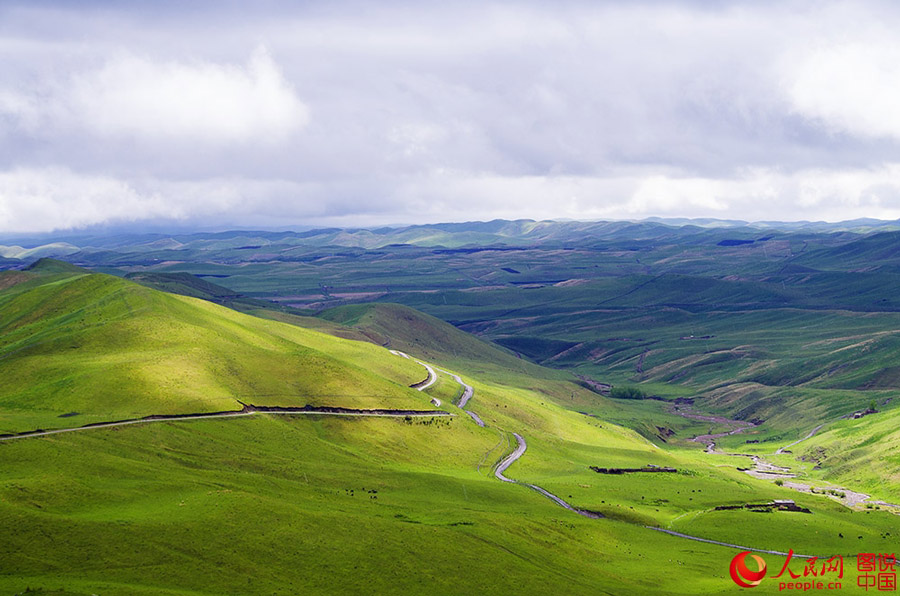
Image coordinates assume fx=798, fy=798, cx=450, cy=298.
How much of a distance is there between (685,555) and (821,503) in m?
53.4

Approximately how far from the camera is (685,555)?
103 m

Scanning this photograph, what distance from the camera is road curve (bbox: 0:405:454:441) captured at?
109181mm

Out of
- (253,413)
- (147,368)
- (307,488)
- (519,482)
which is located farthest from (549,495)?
(147,368)

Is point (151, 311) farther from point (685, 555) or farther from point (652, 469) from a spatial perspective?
point (685, 555)

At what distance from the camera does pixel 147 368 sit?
5645 inches

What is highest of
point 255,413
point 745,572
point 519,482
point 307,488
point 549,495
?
point 255,413

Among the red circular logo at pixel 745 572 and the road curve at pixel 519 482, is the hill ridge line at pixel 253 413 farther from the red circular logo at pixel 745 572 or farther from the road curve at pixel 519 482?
the red circular logo at pixel 745 572

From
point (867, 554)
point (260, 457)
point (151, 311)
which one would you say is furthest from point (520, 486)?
point (151, 311)

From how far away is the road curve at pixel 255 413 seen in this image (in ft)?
358

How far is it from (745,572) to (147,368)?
104m

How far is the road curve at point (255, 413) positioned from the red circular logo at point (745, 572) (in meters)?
73.2

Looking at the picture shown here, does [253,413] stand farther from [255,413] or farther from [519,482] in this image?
[519,482]

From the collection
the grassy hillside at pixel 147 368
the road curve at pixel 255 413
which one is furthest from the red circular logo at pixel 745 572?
the grassy hillside at pixel 147 368

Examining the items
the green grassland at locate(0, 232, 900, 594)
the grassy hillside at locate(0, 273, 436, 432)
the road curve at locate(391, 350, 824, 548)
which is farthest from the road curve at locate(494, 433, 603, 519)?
the grassy hillside at locate(0, 273, 436, 432)
